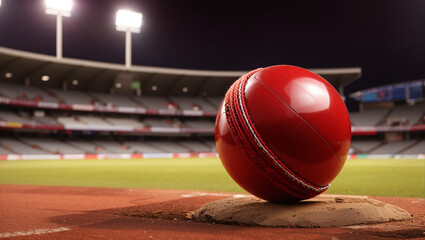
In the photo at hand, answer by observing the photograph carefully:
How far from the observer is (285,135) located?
183 inches

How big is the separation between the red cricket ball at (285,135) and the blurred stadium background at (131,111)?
41.6 meters

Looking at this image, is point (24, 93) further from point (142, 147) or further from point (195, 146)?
point (195, 146)

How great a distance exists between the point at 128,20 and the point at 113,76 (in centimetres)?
976

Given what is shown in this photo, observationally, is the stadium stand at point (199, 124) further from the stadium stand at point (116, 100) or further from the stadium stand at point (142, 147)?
the stadium stand at point (116, 100)

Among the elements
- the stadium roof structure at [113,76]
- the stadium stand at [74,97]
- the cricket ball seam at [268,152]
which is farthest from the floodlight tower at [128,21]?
the cricket ball seam at [268,152]

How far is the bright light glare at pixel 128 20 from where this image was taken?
4700cm

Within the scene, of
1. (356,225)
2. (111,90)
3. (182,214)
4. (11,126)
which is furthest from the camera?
(111,90)

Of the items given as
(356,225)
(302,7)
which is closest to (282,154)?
(356,225)

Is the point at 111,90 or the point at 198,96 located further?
the point at 198,96

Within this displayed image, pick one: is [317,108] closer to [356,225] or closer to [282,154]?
[282,154]

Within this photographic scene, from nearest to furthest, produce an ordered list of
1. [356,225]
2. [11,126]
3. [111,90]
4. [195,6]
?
[356,225] → [11,126] → [111,90] → [195,6]

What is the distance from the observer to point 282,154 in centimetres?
465

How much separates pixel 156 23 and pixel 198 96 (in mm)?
14149

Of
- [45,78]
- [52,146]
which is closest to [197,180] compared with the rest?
[52,146]
